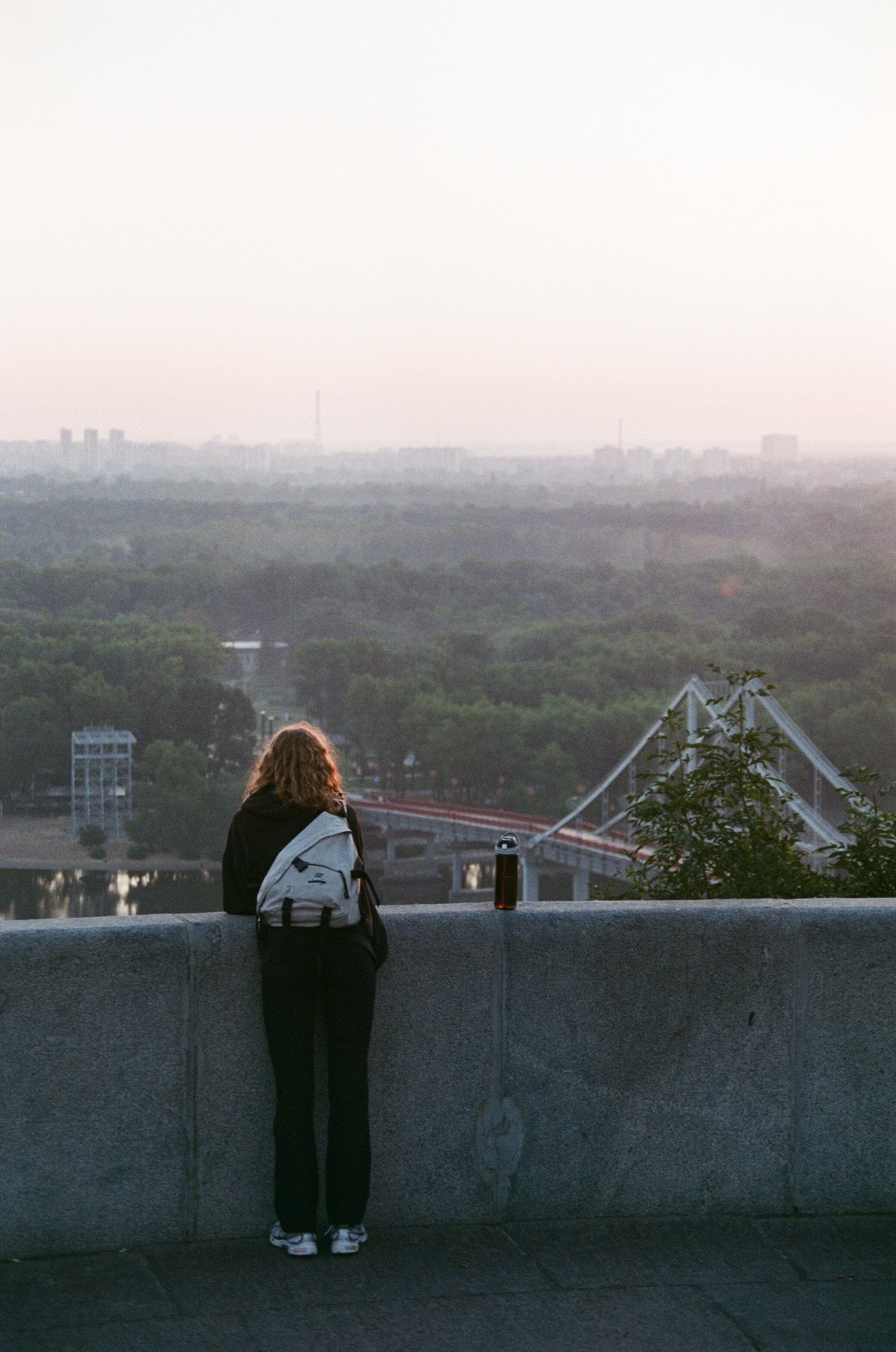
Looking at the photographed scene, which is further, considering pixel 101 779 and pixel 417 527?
pixel 417 527

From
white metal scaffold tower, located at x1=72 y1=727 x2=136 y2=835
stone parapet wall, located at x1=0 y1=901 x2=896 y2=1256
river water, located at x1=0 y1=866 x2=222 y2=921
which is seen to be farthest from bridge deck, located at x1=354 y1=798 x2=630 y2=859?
stone parapet wall, located at x1=0 y1=901 x2=896 y2=1256

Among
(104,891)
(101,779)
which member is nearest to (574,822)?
(104,891)

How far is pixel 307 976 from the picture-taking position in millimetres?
3381

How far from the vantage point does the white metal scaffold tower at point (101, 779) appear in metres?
92.7

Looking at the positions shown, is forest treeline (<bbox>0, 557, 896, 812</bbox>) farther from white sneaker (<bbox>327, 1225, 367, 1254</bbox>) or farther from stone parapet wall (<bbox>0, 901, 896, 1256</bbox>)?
white sneaker (<bbox>327, 1225, 367, 1254</bbox>)

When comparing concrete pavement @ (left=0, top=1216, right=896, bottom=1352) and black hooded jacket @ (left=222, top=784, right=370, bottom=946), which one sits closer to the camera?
concrete pavement @ (left=0, top=1216, right=896, bottom=1352)

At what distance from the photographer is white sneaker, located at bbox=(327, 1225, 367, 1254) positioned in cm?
338

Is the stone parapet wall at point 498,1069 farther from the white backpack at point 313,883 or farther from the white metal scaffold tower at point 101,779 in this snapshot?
the white metal scaffold tower at point 101,779

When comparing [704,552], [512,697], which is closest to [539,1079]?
[512,697]

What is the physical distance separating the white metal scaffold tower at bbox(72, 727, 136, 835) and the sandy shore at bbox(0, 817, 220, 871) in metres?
1.41

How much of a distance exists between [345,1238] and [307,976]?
560 mm

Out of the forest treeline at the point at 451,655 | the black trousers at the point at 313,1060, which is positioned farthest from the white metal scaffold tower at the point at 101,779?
the black trousers at the point at 313,1060

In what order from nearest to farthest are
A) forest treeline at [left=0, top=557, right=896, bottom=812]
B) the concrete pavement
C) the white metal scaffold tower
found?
the concrete pavement, the white metal scaffold tower, forest treeline at [left=0, top=557, right=896, bottom=812]

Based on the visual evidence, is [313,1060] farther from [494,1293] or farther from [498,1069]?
[494,1293]
